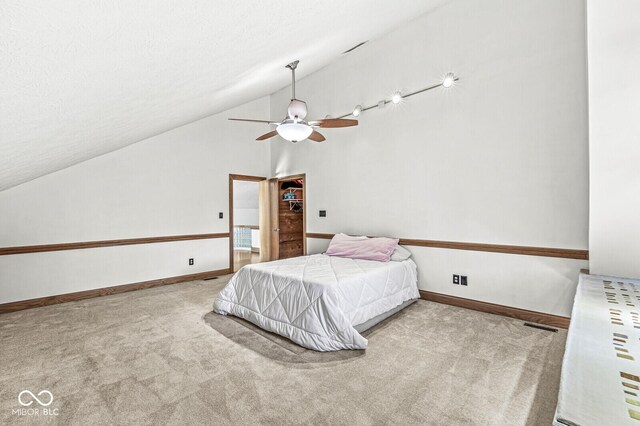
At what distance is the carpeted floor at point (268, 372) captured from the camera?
5.64 feet

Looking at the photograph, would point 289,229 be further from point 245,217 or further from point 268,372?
point 268,372

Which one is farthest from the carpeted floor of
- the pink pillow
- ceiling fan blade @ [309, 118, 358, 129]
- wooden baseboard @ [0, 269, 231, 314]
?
ceiling fan blade @ [309, 118, 358, 129]

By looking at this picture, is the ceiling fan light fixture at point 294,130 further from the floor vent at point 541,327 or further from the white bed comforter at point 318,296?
the floor vent at point 541,327

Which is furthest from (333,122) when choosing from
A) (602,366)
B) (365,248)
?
(602,366)

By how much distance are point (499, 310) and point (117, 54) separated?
383 centimetres

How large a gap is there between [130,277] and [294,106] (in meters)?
3.54

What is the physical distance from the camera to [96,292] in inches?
163

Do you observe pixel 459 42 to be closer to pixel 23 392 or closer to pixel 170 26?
pixel 170 26

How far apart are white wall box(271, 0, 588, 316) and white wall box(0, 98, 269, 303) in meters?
2.34

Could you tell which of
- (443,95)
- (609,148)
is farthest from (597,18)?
(443,95)

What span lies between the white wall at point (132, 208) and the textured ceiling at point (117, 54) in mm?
2359

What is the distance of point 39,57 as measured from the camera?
2.53ft

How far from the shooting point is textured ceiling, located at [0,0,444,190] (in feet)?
2.29

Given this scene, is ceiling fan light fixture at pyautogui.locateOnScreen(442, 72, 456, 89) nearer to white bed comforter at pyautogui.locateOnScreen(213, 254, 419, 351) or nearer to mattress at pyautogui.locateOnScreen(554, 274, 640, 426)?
white bed comforter at pyautogui.locateOnScreen(213, 254, 419, 351)
